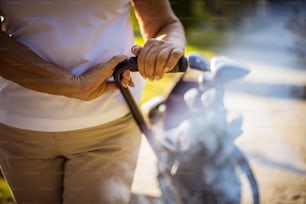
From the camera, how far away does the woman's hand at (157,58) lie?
1204 millimetres

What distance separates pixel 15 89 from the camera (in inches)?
53.7

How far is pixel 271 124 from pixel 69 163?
7.45ft

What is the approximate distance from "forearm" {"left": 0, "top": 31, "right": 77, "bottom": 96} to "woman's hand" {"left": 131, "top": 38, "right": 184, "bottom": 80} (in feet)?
0.70

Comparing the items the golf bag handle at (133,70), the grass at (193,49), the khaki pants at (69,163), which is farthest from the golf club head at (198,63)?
the grass at (193,49)

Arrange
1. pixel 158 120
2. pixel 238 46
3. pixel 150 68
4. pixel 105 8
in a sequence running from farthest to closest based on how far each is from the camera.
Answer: pixel 238 46 < pixel 158 120 < pixel 105 8 < pixel 150 68

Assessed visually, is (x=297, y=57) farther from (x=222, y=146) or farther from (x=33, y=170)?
(x=33, y=170)

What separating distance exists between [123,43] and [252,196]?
1.30m

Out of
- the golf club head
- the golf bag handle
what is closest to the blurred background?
the golf club head

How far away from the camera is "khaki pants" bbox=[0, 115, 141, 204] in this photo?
1.39 metres

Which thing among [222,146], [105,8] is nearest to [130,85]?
[105,8]

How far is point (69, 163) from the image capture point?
142 cm

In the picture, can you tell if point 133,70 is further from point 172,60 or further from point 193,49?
point 193,49

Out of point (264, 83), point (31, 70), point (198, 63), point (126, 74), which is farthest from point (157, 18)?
point (264, 83)

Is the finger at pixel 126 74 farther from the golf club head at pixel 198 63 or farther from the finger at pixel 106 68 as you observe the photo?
the golf club head at pixel 198 63
